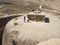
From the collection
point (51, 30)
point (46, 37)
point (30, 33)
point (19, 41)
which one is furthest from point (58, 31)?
point (19, 41)

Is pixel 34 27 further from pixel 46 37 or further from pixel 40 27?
pixel 46 37

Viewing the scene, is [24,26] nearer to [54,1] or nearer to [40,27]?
[40,27]

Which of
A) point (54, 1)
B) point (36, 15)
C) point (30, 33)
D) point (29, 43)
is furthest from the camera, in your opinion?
point (54, 1)

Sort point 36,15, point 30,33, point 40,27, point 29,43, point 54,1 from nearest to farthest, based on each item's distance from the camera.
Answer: point 29,43
point 30,33
point 40,27
point 36,15
point 54,1

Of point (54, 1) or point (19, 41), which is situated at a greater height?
point (19, 41)

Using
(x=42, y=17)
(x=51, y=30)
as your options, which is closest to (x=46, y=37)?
(x=51, y=30)

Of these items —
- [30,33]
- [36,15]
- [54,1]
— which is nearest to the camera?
[30,33]

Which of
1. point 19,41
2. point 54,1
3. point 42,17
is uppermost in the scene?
point 42,17

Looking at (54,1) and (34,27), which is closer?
(34,27)

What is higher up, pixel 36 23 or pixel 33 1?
pixel 36 23
